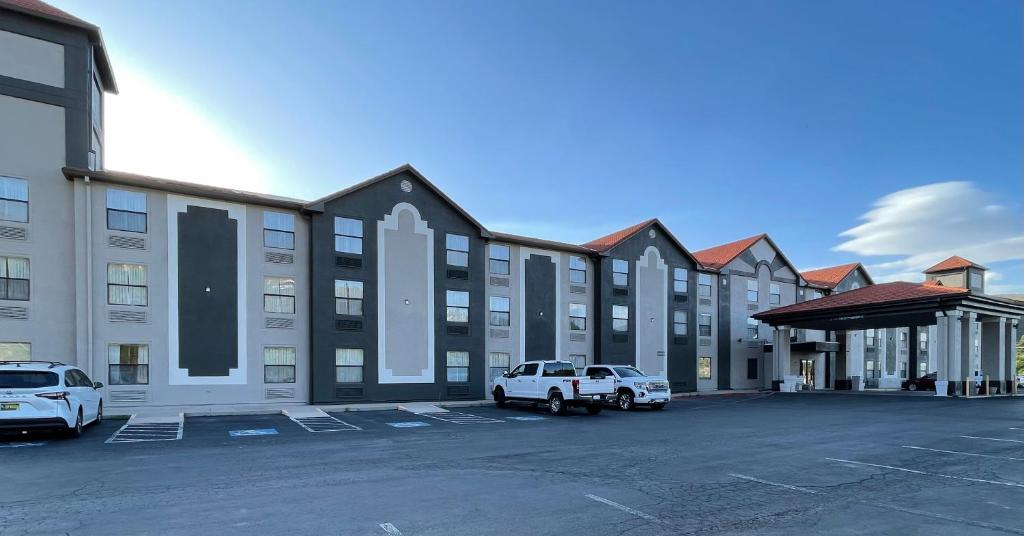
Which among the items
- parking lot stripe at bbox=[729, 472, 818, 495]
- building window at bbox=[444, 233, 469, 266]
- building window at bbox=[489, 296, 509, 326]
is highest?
building window at bbox=[444, 233, 469, 266]

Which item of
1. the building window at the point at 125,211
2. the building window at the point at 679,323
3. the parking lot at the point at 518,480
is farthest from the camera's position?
the building window at the point at 679,323

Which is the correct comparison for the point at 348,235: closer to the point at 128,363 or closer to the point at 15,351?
the point at 128,363

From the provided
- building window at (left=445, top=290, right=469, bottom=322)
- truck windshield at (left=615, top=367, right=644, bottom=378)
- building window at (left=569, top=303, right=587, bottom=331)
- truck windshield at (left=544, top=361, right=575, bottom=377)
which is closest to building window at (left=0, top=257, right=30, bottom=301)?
building window at (left=445, top=290, right=469, bottom=322)

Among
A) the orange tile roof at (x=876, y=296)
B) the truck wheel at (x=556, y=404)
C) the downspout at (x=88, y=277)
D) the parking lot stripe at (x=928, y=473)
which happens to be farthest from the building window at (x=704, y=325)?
the downspout at (x=88, y=277)

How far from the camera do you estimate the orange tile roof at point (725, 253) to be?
37.6 m

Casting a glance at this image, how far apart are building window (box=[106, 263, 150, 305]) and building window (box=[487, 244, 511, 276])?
1430 centimetres

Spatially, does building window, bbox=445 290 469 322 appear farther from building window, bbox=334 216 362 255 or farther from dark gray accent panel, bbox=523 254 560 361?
building window, bbox=334 216 362 255

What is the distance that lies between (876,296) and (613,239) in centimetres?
1451

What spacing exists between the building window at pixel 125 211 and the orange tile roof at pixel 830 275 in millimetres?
41179

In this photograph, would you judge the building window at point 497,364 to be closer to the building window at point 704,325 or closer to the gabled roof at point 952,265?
the building window at point 704,325

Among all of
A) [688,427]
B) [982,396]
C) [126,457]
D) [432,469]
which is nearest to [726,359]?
[982,396]

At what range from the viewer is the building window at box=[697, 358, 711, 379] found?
116 ft

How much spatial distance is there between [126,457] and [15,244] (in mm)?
11889

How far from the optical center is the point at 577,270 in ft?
102
